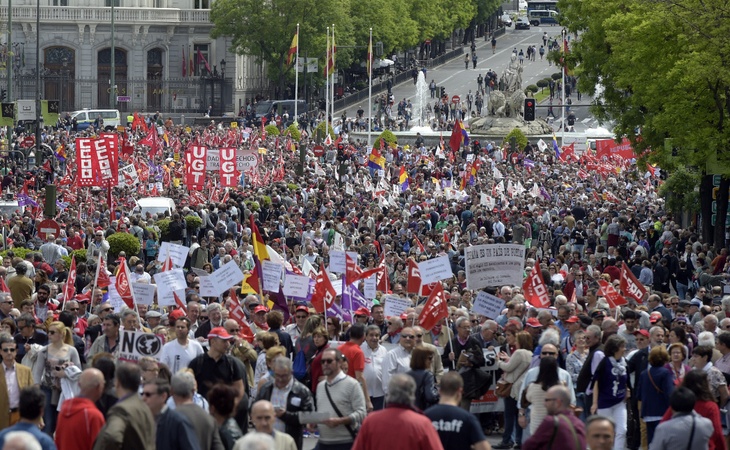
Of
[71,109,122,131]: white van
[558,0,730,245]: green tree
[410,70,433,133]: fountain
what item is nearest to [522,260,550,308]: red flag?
[558,0,730,245]: green tree

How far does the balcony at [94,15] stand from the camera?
92.6m

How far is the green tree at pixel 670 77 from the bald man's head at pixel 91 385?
21.5 metres

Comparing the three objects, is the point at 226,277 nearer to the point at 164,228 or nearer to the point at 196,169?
the point at 164,228

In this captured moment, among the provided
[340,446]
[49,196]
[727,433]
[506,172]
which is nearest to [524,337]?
[727,433]

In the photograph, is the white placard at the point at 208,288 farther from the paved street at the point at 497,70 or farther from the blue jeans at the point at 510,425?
the paved street at the point at 497,70

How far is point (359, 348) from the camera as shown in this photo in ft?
47.0

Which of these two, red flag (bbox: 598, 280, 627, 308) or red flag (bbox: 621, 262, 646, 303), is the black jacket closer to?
red flag (bbox: 598, 280, 627, 308)

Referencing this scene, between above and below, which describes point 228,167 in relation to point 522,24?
below

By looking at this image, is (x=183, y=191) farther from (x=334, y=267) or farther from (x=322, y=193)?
(x=334, y=267)

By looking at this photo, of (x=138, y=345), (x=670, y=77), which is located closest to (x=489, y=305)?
(x=138, y=345)

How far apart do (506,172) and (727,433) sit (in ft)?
127

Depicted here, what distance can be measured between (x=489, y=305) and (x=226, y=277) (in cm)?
319

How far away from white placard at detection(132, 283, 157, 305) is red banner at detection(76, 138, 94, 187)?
15.3 m

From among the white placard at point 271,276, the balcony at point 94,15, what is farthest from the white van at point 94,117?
the white placard at point 271,276
